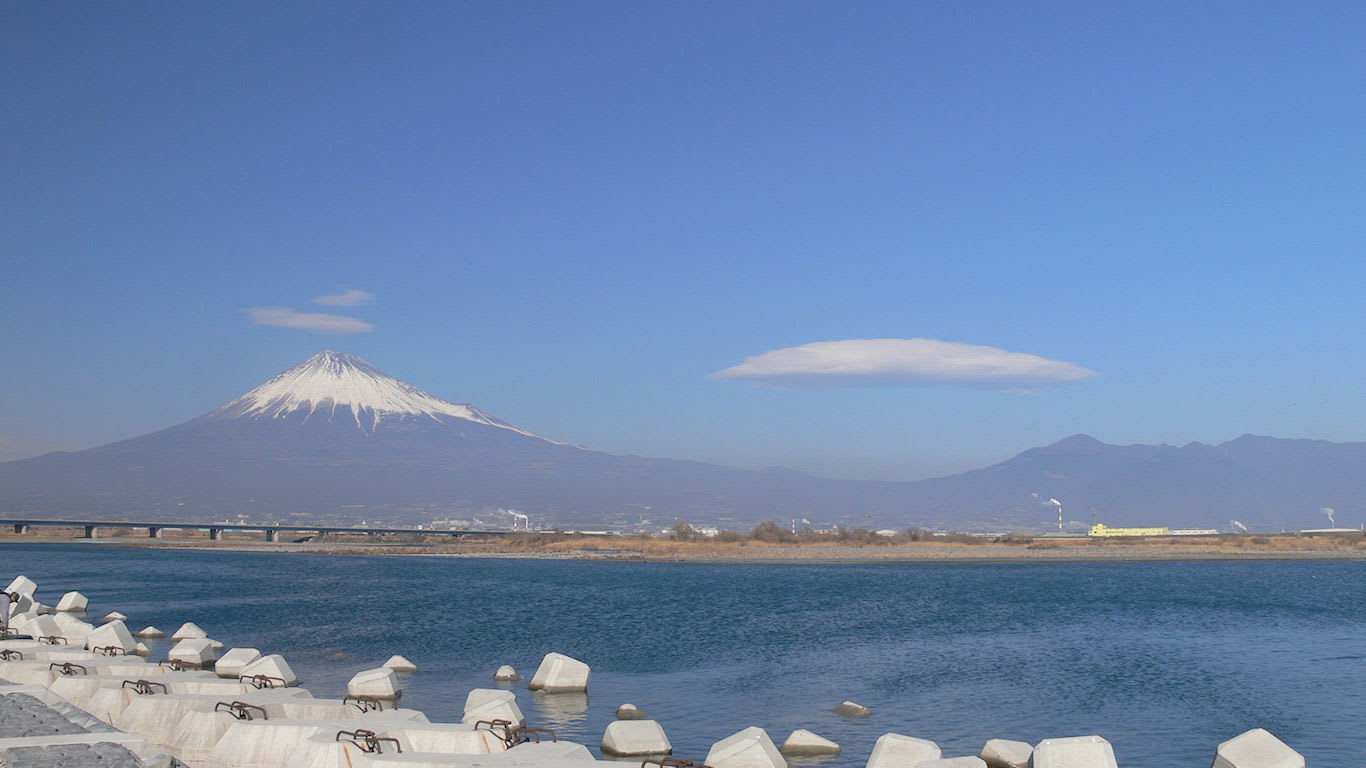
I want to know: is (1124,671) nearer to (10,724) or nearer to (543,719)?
(543,719)

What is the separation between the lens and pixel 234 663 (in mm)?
26984

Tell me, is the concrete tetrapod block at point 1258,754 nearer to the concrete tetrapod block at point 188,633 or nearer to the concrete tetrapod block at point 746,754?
the concrete tetrapod block at point 746,754

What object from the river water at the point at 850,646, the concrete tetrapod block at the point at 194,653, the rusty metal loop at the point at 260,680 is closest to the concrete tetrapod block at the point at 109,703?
the rusty metal loop at the point at 260,680

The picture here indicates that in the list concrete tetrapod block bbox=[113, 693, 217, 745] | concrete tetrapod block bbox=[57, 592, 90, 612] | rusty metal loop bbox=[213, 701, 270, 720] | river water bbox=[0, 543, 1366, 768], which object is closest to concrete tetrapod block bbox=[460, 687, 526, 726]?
river water bbox=[0, 543, 1366, 768]

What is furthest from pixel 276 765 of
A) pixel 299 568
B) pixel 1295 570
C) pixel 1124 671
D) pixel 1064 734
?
pixel 1295 570

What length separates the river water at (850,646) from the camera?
23875 mm

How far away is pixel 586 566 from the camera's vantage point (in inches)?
3917

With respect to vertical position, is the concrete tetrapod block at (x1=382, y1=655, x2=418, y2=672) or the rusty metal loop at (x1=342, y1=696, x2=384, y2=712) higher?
the rusty metal loop at (x1=342, y1=696, x2=384, y2=712)

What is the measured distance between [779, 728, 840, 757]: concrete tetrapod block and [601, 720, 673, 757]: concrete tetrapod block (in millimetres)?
2288

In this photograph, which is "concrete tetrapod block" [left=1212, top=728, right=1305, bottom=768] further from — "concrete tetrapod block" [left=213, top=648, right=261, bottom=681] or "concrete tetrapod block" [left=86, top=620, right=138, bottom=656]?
"concrete tetrapod block" [left=86, top=620, right=138, bottom=656]

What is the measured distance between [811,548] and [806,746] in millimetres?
99941

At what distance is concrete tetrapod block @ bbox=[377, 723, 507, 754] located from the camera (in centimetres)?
1731

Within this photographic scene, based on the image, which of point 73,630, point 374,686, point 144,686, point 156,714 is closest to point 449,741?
point 156,714

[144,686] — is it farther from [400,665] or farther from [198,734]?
[400,665]
